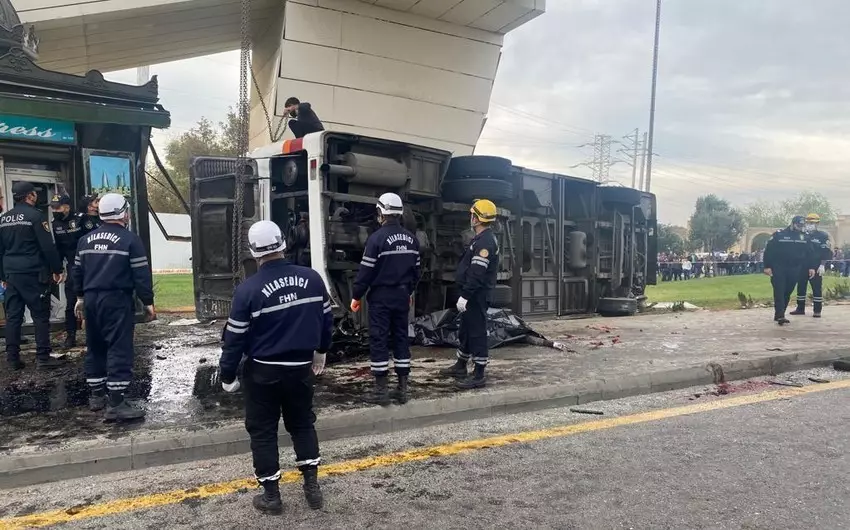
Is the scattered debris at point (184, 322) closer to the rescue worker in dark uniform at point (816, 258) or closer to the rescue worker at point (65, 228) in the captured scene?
the rescue worker at point (65, 228)

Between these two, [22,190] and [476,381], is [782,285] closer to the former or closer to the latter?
[476,381]

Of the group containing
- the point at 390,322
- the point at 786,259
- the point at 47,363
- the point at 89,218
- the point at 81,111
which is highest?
the point at 81,111

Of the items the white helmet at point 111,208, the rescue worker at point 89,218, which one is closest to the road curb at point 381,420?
the white helmet at point 111,208

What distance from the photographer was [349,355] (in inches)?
285

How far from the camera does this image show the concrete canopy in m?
8.77

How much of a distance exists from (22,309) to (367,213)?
12.7 ft

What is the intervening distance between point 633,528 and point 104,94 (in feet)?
26.6

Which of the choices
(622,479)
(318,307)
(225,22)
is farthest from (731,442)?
(225,22)

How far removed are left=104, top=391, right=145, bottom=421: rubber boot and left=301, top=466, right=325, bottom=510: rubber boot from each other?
1.84 meters

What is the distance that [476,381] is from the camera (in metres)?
5.75

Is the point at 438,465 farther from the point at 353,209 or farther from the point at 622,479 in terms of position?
the point at 353,209

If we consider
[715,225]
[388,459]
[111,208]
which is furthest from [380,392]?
[715,225]

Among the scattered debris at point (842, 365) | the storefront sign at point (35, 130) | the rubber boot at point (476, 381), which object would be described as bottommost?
the scattered debris at point (842, 365)

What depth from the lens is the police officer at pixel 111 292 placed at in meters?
4.69
